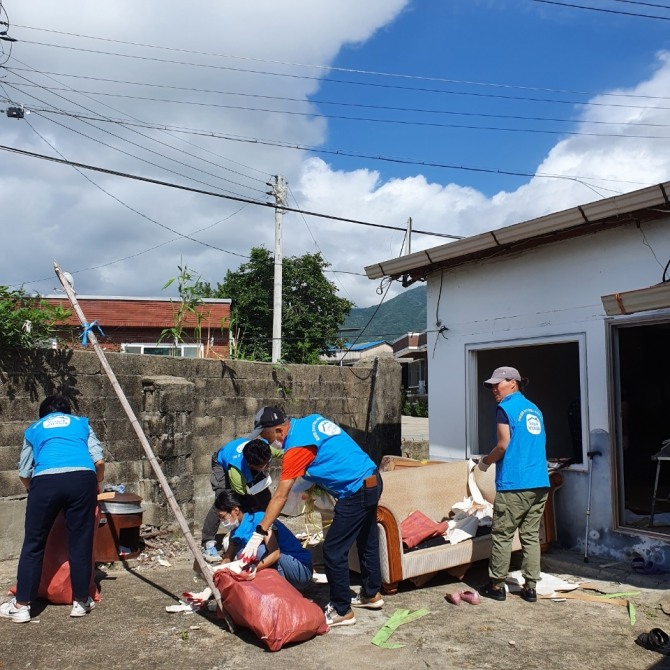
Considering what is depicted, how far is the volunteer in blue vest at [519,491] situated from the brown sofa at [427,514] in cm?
44

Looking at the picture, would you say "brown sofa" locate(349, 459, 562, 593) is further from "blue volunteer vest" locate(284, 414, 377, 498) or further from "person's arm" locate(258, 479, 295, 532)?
"person's arm" locate(258, 479, 295, 532)

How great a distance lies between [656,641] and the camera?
14.1 ft

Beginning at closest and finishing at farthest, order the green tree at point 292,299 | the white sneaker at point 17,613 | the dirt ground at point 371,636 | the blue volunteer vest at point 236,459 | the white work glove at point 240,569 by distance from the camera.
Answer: the dirt ground at point 371,636
the white work glove at point 240,569
the white sneaker at point 17,613
the blue volunteer vest at point 236,459
the green tree at point 292,299

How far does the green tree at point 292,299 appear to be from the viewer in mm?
28594

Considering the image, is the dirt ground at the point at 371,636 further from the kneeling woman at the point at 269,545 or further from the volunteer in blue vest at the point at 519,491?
the kneeling woman at the point at 269,545

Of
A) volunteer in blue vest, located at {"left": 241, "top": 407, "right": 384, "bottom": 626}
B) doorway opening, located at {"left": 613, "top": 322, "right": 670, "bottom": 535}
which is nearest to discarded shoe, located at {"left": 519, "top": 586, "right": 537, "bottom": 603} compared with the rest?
volunteer in blue vest, located at {"left": 241, "top": 407, "right": 384, "bottom": 626}

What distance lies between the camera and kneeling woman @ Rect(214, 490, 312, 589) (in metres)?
4.76

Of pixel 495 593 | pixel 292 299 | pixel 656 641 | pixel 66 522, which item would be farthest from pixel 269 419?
pixel 292 299

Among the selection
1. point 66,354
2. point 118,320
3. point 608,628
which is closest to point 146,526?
point 66,354

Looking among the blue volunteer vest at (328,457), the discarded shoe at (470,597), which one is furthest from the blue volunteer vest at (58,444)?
the discarded shoe at (470,597)

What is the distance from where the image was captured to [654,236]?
613 cm

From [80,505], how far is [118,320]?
61.4 ft

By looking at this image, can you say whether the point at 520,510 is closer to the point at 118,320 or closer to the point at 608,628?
the point at 608,628

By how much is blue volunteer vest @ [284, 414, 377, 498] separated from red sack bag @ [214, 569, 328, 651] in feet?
2.32
